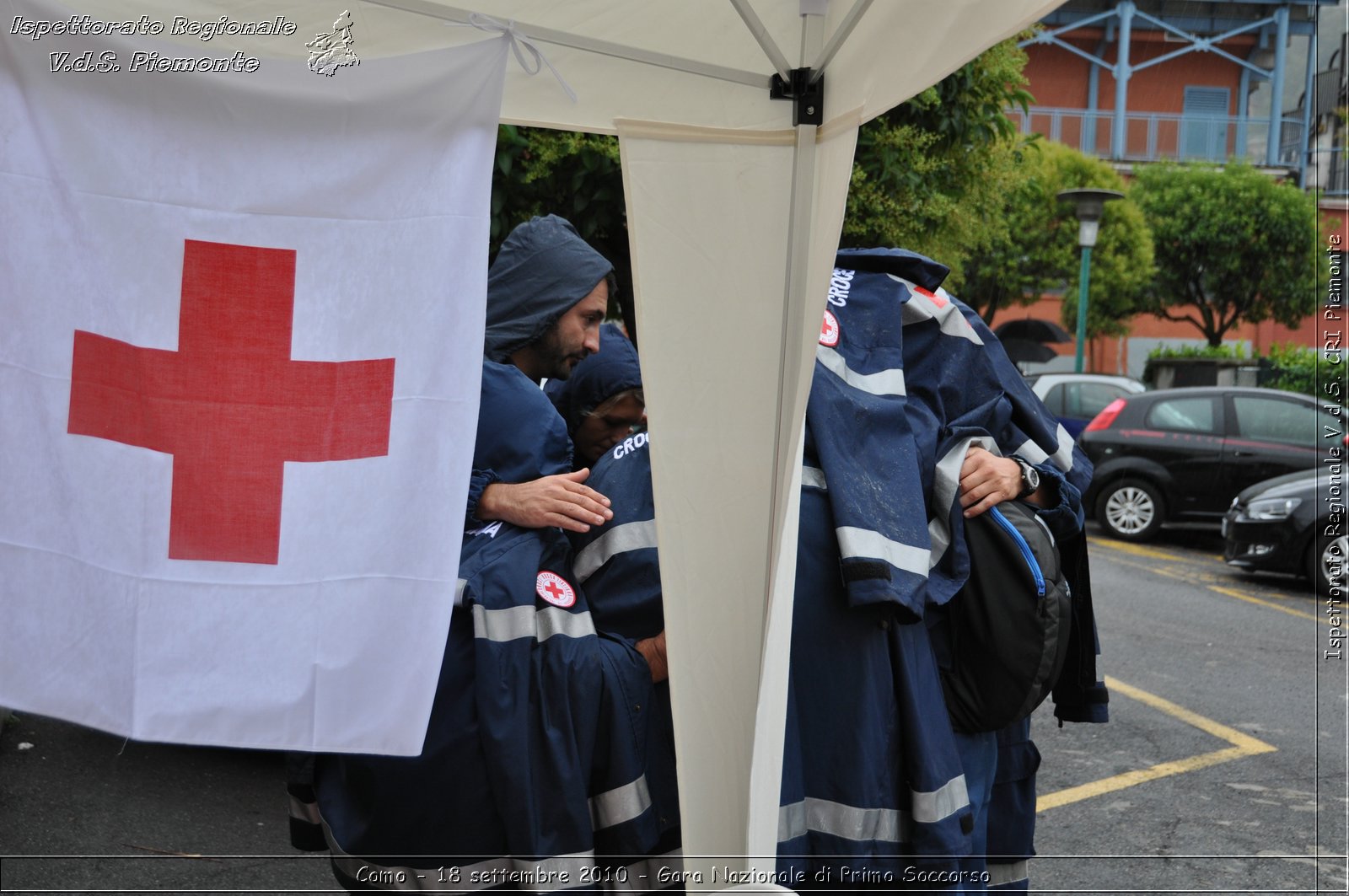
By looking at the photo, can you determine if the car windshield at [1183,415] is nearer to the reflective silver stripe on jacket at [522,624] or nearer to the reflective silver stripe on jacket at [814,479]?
the reflective silver stripe on jacket at [814,479]

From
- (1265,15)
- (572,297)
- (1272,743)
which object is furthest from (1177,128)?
(572,297)

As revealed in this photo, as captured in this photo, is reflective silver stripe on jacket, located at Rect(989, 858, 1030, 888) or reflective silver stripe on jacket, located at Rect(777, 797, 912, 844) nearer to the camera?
reflective silver stripe on jacket, located at Rect(777, 797, 912, 844)

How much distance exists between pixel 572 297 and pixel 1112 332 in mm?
23989

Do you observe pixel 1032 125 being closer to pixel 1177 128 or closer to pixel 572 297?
pixel 1177 128

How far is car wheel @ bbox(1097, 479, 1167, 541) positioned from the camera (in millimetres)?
11648

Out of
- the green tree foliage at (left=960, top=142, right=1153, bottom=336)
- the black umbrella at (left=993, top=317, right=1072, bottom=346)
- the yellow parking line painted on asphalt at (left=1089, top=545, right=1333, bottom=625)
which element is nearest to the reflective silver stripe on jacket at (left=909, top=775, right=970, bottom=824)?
the yellow parking line painted on asphalt at (left=1089, top=545, right=1333, bottom=625)

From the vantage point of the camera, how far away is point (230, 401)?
2217 mm

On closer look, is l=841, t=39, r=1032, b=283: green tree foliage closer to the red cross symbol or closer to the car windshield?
the red cross symbol

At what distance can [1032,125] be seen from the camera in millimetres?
29484

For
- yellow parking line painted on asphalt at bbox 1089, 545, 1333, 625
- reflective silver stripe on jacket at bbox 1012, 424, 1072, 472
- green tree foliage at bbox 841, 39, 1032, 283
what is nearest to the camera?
reflective silver stripe on jacket at bbox 1012, 424, 1072, 472

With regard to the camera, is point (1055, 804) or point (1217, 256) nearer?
point (1055, 804)

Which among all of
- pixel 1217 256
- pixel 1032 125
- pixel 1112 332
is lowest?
pixel 1112 332

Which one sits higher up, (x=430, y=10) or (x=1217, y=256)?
(x=1217, y=256)

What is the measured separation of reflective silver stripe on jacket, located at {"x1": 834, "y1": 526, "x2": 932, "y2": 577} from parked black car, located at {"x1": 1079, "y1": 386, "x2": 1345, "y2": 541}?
861 centimetres
